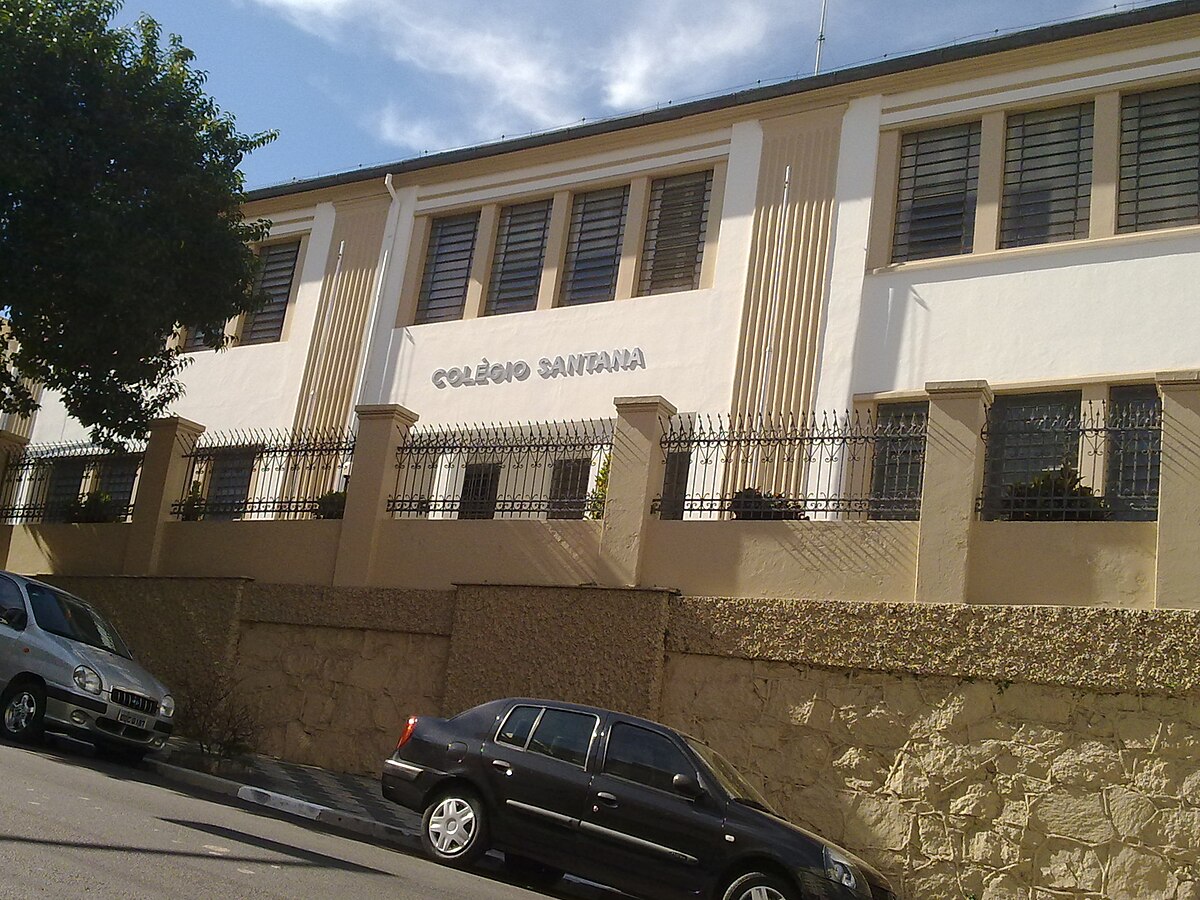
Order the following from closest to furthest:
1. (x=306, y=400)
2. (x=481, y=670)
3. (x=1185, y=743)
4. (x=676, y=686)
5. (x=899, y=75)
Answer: (x=1185, y=743), (x=676, y=686), (x=481, y=670), (x=899, y=75), (x=306, y=400)

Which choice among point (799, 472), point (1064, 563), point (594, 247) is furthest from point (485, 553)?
point (594, 247)

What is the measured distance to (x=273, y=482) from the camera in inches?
691

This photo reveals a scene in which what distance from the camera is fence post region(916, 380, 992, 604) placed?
440 inches

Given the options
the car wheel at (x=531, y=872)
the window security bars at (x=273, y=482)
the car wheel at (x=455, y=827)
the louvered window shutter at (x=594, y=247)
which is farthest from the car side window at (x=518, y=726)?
the louvered window shutter at (x=594, y=247)

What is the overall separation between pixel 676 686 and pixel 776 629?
1158 millimetres

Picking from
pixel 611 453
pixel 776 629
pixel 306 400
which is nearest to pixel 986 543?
pixel 776 629

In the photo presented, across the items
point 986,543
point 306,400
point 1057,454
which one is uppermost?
point 306,400

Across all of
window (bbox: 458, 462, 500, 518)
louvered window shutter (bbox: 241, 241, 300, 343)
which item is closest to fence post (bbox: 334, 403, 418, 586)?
window (bbox: 458, 462, 500, 518)

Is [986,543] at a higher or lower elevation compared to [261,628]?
higher

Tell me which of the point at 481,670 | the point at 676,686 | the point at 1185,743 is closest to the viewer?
the point at 1185,743

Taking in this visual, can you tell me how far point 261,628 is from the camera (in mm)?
15039

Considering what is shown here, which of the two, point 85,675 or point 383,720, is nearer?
point 85,675

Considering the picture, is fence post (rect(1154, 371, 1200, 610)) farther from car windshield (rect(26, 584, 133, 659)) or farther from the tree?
the tree

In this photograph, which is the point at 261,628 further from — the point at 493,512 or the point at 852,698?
the point at 852,698
